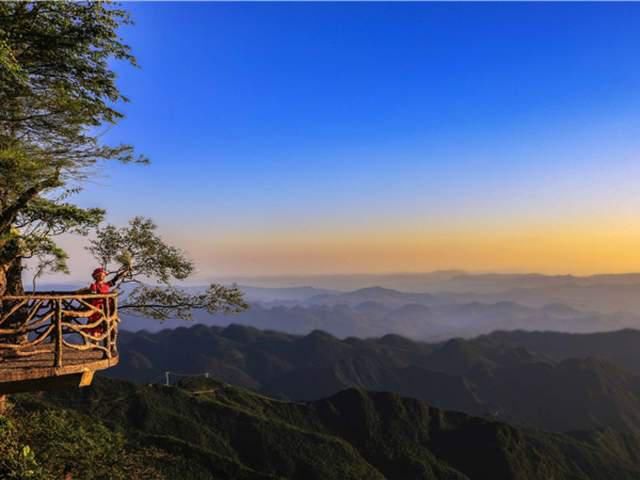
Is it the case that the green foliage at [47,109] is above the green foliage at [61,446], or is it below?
above

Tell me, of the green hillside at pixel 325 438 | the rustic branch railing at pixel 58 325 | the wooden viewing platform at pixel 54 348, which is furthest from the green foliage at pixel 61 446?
the green hillside at pixel 325 438

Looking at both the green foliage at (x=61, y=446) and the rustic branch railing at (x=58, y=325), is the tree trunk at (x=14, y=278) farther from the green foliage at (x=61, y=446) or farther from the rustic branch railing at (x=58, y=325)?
the green foliage at (x=61, y=446)

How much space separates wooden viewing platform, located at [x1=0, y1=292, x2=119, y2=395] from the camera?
42.1ft

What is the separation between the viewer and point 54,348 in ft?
46.5

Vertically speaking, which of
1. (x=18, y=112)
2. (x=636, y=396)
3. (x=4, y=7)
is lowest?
(x=636, y=396)

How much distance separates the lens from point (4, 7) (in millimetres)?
13836

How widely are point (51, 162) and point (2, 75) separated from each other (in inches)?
125

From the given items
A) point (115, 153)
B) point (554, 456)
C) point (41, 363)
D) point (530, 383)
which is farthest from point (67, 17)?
point (530, 383)

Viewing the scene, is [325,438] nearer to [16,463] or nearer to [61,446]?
[61,446]

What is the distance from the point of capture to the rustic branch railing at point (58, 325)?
42.8 feet

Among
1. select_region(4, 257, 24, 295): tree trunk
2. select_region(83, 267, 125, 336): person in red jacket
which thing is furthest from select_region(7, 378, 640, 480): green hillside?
select_region(83, 267, 125, 336): person in red jacket

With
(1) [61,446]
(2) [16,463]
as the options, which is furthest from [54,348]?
(1) [61,446]

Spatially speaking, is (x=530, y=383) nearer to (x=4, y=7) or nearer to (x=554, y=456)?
(x=554, y=456)

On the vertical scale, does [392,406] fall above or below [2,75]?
below
